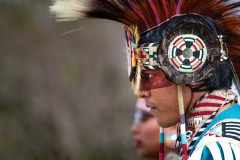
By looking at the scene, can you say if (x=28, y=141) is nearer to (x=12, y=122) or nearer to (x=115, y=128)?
(x=12, y=122)

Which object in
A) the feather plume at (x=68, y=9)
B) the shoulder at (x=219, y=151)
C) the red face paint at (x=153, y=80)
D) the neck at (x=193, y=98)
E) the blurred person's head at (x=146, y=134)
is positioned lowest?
the blurred person's head at (x=146, y=134)

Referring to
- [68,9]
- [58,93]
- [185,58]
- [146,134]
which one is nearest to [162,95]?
[185,58]

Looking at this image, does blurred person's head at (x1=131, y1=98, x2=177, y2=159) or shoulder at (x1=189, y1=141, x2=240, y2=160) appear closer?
shoulder at (x1=189, y1=141, x2=240, y2=160)

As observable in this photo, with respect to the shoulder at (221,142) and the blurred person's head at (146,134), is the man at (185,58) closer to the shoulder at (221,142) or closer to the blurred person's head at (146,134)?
the shoulder at (221,142)

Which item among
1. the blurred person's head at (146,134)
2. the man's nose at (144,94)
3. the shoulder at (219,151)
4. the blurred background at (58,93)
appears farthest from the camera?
the blurred background at (58,93)

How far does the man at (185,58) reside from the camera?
3.82 meters

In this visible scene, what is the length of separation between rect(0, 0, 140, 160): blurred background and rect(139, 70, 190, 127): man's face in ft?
15.2

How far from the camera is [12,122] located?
10359mm

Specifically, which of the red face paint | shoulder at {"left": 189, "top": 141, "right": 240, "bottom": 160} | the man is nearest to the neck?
the man

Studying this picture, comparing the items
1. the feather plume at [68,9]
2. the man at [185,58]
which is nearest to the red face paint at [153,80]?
the man at [185,58]

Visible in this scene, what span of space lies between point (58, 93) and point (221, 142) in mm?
7508

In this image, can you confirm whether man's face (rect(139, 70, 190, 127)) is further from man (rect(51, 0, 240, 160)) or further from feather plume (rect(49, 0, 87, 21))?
feather plume (rect(49, 0, 87, 21))

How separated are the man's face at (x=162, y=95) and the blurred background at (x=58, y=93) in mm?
4647

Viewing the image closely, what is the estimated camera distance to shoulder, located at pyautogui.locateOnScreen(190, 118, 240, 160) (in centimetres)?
358
